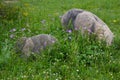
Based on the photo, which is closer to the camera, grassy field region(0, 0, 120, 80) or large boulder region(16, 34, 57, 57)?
grassy field region(0, 0, 120, 80)

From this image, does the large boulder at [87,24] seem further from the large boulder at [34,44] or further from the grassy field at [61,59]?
the large boulder at [34,44]

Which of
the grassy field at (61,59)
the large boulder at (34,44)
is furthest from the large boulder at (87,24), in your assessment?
the large boulder at (34,44)

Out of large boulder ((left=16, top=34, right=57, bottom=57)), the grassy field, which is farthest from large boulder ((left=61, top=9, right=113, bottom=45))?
large boulder ((left=16, top=34, right=57, bottom=57))

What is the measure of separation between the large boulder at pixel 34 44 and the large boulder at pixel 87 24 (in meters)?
1.07

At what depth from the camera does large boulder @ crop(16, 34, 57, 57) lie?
21.7 ft

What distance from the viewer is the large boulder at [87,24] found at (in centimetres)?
740

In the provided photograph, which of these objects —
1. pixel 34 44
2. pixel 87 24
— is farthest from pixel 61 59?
pixel 87 24

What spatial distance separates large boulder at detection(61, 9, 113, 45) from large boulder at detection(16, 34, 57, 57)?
1075 mm

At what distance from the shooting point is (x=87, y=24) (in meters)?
7.73

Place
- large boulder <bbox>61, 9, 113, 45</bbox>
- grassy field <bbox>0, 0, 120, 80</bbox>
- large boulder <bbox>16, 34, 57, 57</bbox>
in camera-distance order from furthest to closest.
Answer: large boulder <bbox>61, 9, 113, 45</bbox> → large boulder <bbox>16, 34, 57, 57</bbox> → grassy field <bbox>0, 0, 120, 80</bbox>

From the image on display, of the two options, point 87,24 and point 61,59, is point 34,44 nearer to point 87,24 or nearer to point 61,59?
point 61,59

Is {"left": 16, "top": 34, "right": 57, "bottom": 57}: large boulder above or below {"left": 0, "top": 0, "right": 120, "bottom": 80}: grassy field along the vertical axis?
above

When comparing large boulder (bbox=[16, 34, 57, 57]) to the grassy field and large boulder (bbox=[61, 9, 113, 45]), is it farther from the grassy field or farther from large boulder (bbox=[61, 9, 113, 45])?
large boulder (bbox=[61, 9, 113, 45])

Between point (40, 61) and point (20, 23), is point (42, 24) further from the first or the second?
point (40, 61)
